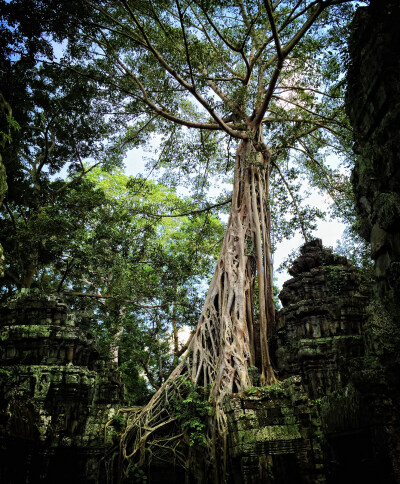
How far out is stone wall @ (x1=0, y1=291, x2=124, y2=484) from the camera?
3.61 meters

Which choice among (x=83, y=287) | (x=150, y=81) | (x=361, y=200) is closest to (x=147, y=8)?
(x=150, y=81)

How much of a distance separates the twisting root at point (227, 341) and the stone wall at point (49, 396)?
0.55 metres

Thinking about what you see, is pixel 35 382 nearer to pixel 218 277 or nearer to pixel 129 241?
pixel 218 277

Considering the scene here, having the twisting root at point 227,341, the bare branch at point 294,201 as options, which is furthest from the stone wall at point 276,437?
the bare branch at point 294,201

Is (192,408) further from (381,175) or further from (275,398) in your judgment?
(381,175)

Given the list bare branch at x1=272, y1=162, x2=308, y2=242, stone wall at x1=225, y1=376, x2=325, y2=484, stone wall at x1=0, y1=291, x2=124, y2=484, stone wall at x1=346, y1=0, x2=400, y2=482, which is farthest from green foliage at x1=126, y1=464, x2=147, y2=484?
bare branch at x1=272, y1=162, x2=308, y2=242

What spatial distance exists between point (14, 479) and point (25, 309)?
2.51 meters

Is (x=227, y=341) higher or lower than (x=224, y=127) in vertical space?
lower

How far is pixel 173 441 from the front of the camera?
4.86 m

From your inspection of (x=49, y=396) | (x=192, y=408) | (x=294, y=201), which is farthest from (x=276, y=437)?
(x=294, y=201)

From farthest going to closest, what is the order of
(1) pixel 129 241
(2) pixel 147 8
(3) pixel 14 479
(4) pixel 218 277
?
(1) pixel 129 241 → (4) pixel 218 277 → (2) pixel 147 8 → (3) pixel 14 479

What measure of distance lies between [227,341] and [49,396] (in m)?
2.60

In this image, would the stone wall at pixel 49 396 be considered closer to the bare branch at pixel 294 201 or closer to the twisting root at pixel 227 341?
the twisting root at pixel 227 341

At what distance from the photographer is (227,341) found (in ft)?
18.7
